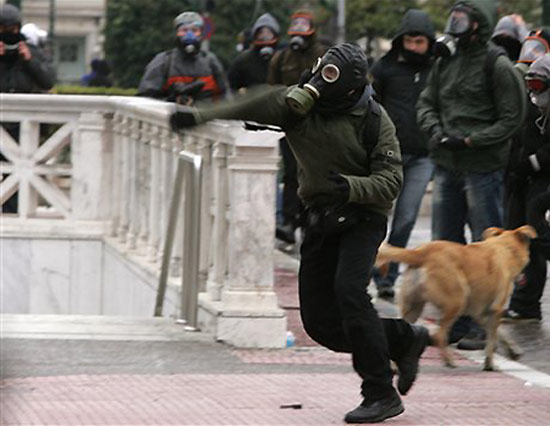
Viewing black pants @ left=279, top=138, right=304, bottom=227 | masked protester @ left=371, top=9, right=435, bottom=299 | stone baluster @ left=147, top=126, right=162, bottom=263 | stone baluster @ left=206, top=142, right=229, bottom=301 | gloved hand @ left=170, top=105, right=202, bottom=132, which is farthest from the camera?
black pants @ left=279, top=138, right=304, bottom=227

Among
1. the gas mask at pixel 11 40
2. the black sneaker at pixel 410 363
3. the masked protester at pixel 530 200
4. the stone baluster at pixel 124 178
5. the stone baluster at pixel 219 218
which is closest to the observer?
the black sneaker at pixel 410 363

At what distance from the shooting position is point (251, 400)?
8.35m

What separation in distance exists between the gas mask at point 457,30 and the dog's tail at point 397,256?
5.88 feet

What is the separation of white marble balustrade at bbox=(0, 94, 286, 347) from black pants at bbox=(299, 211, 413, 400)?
8.42ft

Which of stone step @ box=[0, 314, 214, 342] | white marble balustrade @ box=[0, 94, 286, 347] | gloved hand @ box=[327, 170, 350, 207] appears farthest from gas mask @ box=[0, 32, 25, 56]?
gloved hand @ box=[327, 170, 350, 207]

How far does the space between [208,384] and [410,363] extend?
51.9 inches

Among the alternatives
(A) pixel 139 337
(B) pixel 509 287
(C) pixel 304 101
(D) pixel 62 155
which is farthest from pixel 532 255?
(D) pixel 62 155

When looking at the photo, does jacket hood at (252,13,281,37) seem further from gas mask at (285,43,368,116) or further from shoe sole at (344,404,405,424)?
shoe sole at (344,404,405,424)

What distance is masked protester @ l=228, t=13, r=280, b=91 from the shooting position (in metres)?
15.9

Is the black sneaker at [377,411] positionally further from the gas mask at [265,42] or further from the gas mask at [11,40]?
the gas mask at [11,40]

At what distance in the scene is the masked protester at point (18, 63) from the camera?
51.7ft

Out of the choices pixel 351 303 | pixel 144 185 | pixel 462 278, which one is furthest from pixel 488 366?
pixel 144 185

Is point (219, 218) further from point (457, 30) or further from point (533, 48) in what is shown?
point (533, 48)

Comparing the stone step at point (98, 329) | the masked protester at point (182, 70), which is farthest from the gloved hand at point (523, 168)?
the masked protester at point (182, 70)
